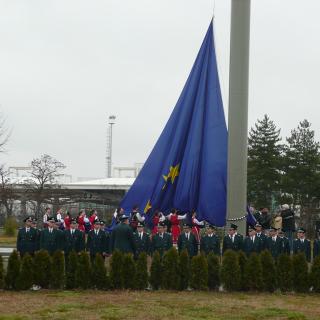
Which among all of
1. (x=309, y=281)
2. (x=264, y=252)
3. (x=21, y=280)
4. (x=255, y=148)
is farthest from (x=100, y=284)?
(x=255, y=148)

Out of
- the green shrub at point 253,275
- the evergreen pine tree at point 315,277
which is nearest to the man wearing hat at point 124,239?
the green shrub at point 253,275

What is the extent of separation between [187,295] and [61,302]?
270 cm

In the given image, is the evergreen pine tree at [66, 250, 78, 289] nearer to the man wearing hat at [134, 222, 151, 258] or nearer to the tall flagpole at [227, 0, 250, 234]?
the man wearing hat at [134, 222, 151, 258]

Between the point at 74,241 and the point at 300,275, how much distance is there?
5.84m

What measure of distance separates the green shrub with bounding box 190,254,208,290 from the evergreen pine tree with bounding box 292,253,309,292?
6.51 ft

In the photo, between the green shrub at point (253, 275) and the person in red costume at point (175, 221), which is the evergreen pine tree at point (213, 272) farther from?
the person in red costume at point (175, 221)

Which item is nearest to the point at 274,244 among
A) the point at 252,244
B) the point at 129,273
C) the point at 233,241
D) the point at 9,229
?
the point at 252,244

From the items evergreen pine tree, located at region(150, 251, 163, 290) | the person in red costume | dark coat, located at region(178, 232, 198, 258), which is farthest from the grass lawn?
the person in red costume

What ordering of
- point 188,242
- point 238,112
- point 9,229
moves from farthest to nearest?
point 9,229 < point 238,112 < point 188,242

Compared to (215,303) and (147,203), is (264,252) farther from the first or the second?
(147,203)

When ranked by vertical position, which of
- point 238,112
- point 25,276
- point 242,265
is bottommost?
point 25,276

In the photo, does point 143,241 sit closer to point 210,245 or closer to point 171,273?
point 210,245

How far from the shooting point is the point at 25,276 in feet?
43.5

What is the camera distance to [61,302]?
11.8 m
